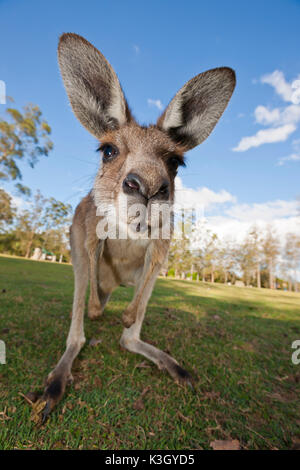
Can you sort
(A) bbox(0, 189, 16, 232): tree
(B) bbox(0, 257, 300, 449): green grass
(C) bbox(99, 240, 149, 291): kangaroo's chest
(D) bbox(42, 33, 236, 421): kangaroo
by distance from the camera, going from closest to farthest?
(B) bbox(0, 257, 300, 449): green grass < (D) bbox(42, 33, 236, 421): kangaroo < (C) bbox(99, 240, 149, 291): kangaroo's chest < (A) bbox(0, 189, 16, 232): tree

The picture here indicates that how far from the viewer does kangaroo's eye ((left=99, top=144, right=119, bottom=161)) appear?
1859 millimetres

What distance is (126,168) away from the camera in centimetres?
160

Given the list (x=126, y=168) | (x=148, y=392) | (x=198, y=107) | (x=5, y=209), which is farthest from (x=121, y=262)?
(x=5, y=209)

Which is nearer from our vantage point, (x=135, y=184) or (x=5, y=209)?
(x=135, y=184)

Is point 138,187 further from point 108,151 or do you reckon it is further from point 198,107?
point 198,107

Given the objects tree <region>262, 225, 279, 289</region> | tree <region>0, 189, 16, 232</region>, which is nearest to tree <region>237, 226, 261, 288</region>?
tree <region>262, 225, 279, 289</region>

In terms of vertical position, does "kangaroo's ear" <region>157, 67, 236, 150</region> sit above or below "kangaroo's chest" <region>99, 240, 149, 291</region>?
above

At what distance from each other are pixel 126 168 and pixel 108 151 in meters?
0.44

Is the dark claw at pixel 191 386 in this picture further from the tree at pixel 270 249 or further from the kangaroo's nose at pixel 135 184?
the tree at pixel 270 249

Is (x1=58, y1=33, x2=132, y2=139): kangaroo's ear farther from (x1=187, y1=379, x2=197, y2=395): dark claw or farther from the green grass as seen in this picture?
(x1=187, y1=379, x2=197, y2=395): dark claw

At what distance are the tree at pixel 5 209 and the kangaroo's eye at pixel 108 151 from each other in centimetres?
2238

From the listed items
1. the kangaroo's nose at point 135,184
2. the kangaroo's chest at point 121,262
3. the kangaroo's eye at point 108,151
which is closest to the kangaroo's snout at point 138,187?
the kangaroo's nose at point 135,184

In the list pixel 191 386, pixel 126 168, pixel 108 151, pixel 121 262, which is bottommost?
pixel 191 386

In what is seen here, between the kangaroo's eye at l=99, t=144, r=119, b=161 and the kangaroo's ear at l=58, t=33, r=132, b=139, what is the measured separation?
0.14 meters
